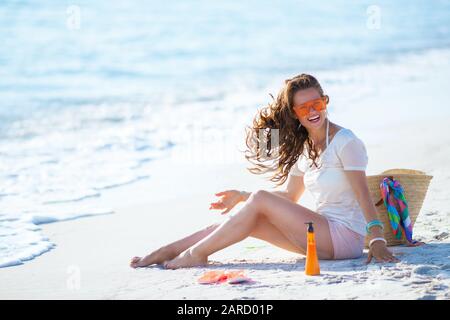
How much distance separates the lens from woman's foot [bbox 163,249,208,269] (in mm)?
5703

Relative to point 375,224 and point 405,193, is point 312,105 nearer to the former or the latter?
point 375,224

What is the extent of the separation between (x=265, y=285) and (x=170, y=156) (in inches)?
278

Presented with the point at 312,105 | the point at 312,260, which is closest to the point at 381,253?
the point at 312,260

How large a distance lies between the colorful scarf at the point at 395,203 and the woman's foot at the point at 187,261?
4.64 ft

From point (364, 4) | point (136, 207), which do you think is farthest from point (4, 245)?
point (364, 4)

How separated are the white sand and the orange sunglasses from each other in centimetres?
108

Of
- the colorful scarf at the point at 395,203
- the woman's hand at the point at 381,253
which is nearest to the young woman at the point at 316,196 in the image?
the woman's hand at the point at 381,253

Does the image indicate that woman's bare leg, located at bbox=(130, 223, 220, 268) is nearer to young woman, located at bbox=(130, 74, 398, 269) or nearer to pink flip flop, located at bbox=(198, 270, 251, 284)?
young woman, located at bbox=(130, 74, 398, 269)

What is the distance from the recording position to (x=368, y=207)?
5320 mm

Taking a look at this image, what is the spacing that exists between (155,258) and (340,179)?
1.49 meters

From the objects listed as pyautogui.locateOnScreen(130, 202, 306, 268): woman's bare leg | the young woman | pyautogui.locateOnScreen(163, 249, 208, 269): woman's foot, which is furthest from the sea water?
the young woman

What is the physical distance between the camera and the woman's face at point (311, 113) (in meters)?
5.60

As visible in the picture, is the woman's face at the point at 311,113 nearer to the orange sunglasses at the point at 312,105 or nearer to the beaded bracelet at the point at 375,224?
the orange sunglasses at the point at 312,105

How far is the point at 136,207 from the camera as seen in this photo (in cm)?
867
